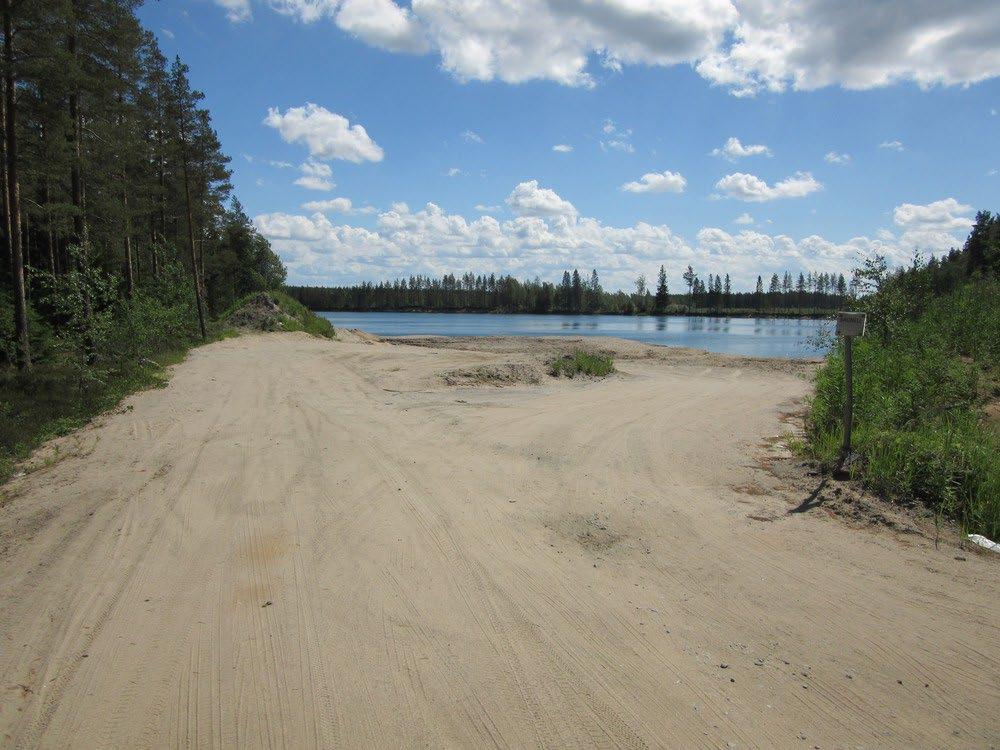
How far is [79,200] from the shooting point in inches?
637

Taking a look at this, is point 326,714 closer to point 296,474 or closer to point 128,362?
point 296,474

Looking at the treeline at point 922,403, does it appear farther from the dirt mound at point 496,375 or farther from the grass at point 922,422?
the dirt mound at point 496,375

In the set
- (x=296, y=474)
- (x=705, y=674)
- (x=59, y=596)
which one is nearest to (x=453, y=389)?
(x=296, y=474)

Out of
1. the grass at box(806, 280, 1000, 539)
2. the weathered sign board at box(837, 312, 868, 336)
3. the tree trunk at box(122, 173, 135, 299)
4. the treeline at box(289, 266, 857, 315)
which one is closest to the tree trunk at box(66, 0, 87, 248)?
the tree trunk at box(122, 173, 135, 299)

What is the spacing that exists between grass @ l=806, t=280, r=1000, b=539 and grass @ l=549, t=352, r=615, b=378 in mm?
5675

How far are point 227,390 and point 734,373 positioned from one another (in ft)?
51.2

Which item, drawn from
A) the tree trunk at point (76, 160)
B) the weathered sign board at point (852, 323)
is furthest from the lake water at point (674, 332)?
the tree trunk at point (76, 160)

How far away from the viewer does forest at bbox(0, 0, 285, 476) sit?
35.3ft

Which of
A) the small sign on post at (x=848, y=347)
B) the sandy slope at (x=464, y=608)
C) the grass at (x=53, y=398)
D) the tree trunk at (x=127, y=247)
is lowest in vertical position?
the sandy slope at (x=464, y=608)

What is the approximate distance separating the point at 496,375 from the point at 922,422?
850 cm

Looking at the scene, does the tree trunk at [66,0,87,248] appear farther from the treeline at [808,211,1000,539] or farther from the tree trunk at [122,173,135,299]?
the treeline at [808,211,1000,539]

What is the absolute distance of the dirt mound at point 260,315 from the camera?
94.4 ft

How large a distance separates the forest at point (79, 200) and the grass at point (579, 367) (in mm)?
9565

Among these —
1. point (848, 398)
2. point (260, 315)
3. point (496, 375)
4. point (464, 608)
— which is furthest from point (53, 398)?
point (260, 315)
